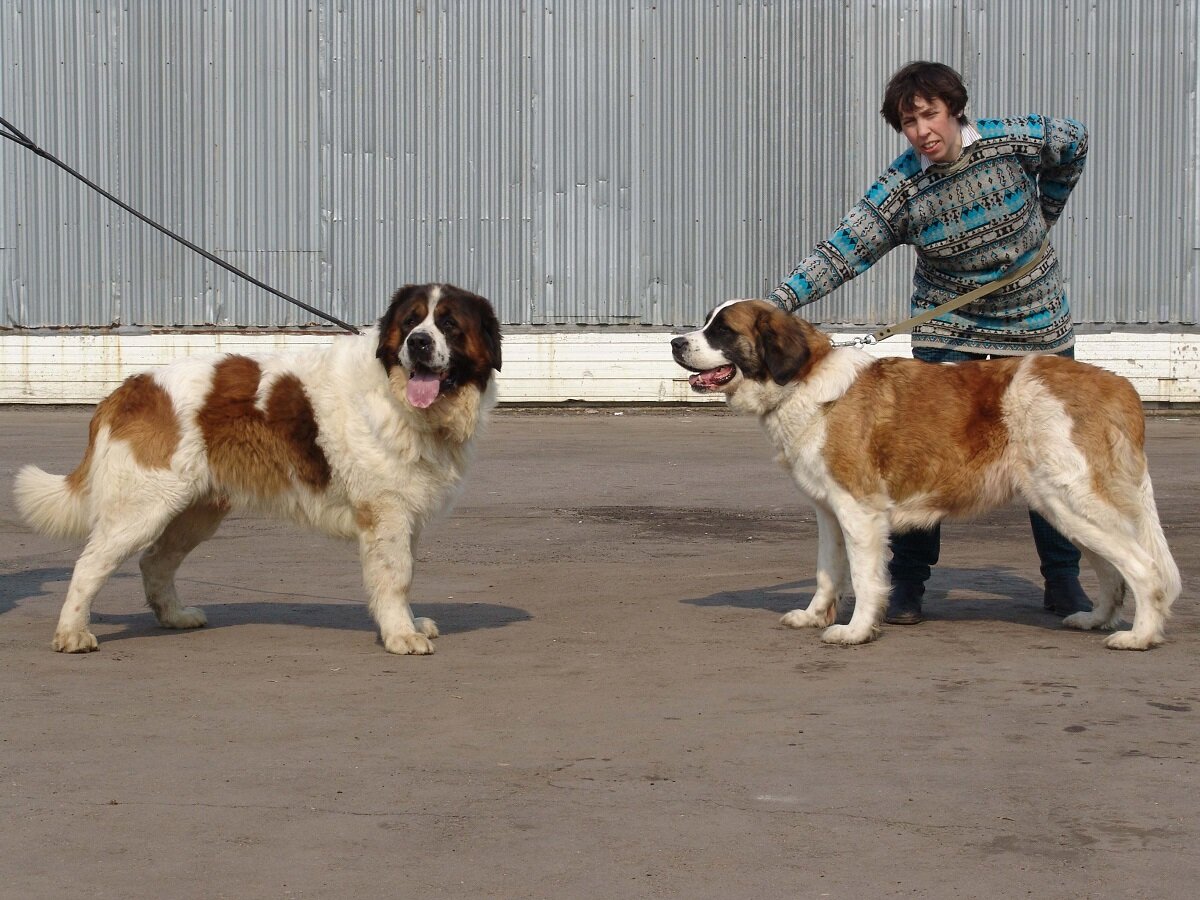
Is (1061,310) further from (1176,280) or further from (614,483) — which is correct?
(1176,280)

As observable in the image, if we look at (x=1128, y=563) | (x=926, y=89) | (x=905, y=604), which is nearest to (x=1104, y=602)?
(x=1128, y=563)

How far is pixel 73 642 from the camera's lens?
6.10 meters

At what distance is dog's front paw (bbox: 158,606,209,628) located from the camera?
6.70 meters

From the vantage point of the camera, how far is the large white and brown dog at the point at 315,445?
6.13 meters

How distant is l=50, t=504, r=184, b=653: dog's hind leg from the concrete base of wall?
43.6ft

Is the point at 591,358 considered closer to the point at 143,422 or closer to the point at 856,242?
the point at 856,242

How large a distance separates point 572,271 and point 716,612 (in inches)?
514

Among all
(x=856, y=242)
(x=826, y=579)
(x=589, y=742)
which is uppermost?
(x=856, y=242)

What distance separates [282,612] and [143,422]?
1359mm

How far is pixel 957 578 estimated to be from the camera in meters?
7.95

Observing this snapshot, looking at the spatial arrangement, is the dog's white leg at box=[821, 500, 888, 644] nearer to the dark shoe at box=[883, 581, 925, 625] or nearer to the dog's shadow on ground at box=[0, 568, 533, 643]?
the dark shoe at box=[883, 581, 925, 625]

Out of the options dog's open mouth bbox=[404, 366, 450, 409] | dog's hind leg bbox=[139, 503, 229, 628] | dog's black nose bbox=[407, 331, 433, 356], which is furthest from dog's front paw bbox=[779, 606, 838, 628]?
dog's hind leg bbox=[139, 503, 229, 628]

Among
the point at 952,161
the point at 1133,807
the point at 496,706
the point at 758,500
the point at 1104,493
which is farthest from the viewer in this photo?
the point at 758,500

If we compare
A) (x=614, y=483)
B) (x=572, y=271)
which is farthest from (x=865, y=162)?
(x=614, y=483)
